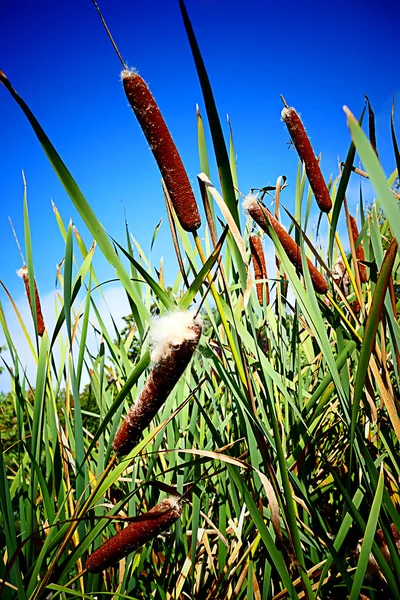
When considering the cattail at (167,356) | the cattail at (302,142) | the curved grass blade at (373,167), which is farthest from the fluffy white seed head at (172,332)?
the cattail at (302,142)

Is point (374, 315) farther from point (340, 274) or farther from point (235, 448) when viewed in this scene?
point (340, 274)

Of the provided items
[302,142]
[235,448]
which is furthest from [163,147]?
[235,448]

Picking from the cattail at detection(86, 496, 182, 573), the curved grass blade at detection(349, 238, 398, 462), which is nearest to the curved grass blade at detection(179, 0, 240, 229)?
the curved grass blade at detection(349, 238, 398, 462)

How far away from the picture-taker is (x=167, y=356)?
0.55 meters

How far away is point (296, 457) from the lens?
115 centimetres

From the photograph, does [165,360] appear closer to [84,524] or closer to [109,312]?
[84,524]

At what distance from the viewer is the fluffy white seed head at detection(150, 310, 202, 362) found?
0.55 metres

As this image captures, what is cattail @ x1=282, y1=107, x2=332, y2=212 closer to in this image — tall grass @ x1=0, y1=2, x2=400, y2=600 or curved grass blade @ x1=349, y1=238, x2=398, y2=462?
tall grass @ x1=0, y1=2, x2=400, y2=600

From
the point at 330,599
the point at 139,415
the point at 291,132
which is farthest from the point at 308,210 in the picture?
the point at 330,599

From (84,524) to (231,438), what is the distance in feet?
2.50

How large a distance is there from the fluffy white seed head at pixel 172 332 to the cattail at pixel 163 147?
278mm

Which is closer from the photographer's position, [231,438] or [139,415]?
[139,415]

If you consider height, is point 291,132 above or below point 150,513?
above

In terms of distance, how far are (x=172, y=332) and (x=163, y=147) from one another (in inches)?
15.7
